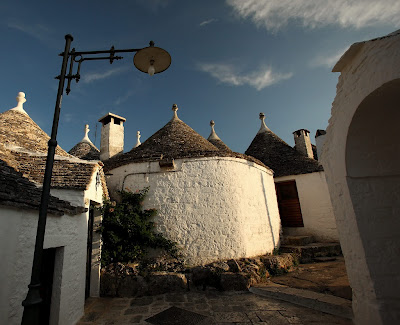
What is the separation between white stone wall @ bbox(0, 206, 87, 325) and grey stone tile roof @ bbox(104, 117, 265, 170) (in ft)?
11.6

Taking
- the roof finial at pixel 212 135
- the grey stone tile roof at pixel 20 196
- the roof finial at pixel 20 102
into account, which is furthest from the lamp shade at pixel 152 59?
the roof finial at pixel 212 135

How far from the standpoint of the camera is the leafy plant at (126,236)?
6.80 meters

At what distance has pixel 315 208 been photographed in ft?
35.7

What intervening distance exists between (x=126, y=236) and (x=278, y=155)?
32.2ft

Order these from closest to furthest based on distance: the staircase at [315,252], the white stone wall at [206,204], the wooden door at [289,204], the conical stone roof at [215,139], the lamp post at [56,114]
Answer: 1. the lamp post at [56,114]
2. the white stone wall at [206,204]
3. the staircase at [315,252]
4. the wooden door at [289,204]
5. the conical stone roof at [215,139]

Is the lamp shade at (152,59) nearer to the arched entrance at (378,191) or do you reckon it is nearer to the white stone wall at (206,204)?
the arched entrance at (378,191)

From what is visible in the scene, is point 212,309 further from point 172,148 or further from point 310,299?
point 172,148

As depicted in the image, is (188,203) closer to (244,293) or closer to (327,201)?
(244,293)

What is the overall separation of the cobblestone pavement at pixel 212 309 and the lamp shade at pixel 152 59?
496 centimetres

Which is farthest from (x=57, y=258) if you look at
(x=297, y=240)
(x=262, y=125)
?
(x=262, y=125)

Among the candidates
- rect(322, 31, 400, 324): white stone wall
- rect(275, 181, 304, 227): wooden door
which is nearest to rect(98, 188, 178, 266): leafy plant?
rect(322, 31, 400, 324): white stone wall

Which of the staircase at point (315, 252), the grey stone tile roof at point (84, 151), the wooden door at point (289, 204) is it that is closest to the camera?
the staircase at point (315, 252)

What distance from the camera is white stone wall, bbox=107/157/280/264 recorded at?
7195mm

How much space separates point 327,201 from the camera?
1073 cm
